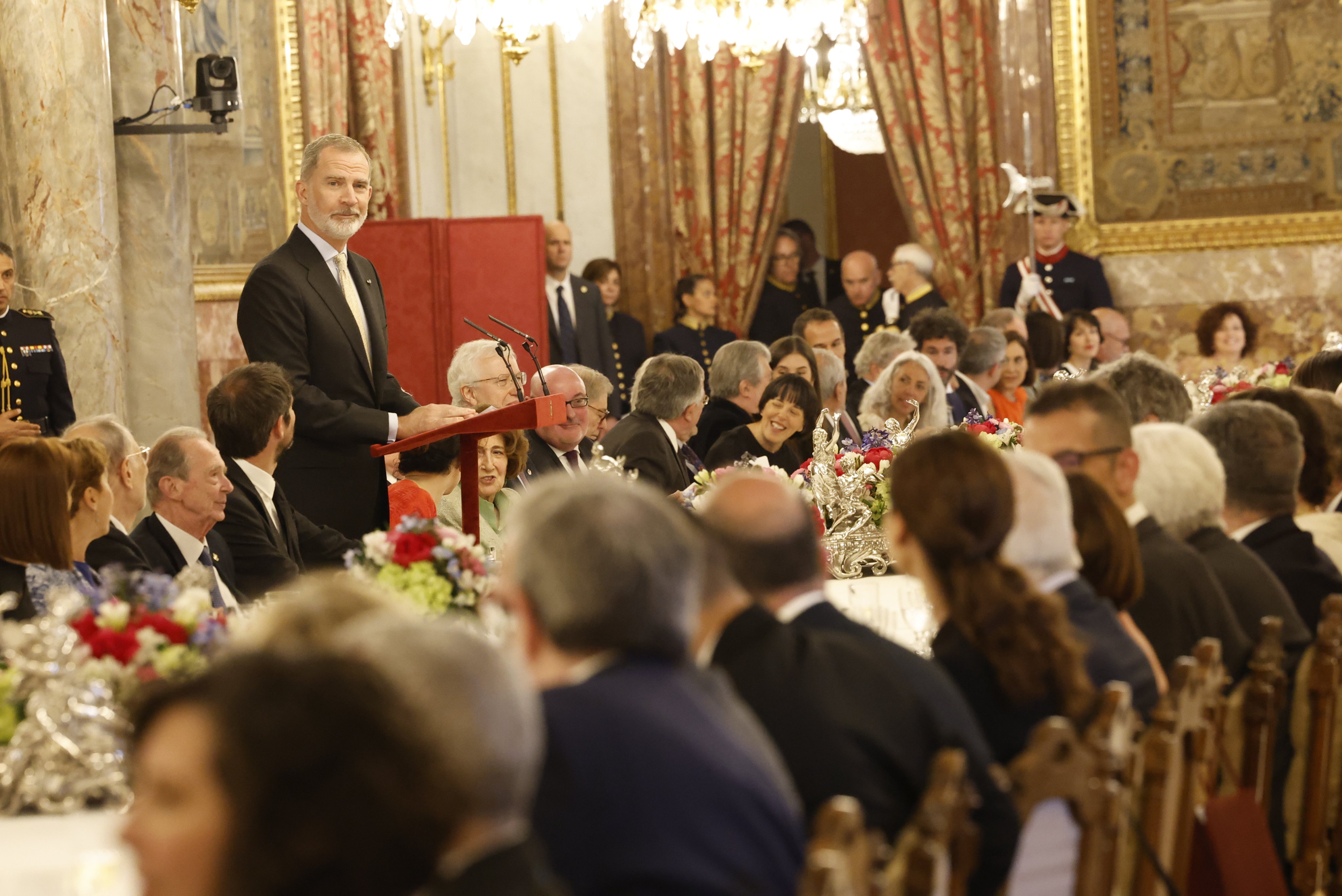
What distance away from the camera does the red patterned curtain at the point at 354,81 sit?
31.7 feet

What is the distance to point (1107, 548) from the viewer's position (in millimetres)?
2910

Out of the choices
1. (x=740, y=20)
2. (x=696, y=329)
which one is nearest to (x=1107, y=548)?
(x=740, y=20)

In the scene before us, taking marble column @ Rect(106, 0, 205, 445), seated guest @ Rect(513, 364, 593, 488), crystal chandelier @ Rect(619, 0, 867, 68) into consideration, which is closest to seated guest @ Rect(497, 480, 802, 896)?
seated guest @ Rect(513, 364, 593, 488)

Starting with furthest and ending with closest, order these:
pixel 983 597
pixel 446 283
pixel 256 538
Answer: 1. pixel 446 283
2. pixel 256 538
3. pixel 983 597

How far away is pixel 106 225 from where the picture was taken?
21.6ft

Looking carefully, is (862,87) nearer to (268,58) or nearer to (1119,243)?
(1119,243)

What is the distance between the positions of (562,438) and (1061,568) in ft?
11.2

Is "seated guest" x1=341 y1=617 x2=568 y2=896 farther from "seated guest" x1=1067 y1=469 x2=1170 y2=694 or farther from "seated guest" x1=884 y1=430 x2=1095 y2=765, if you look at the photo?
"seated guest" x1=1067 y1=469 x2=1170 y2=694

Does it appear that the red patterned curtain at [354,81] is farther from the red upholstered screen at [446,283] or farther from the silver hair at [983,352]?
the silver hair at [983,352]

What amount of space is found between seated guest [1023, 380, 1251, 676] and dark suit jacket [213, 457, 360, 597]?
77.8 inches

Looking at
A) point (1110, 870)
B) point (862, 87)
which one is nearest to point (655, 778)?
point (1110, 870)

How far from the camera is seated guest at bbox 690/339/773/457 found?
6945 mm

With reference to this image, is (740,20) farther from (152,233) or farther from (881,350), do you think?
(152,233)

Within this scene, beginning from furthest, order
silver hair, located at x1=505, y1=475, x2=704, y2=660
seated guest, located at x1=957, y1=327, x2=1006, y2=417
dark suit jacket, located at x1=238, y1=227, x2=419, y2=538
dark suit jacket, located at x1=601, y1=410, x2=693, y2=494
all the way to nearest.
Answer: seated guest, located at x1=957, y1=327, x2=1006, y2=417 < dark suit jacket, located at x1=601, y1=410, x2=693, y2=494 < dark suit jacket, located at x1=238, y1=227, x2=419, y2=538 < silver hair, located at x1=505, y1=475, x2=704, y2=660
